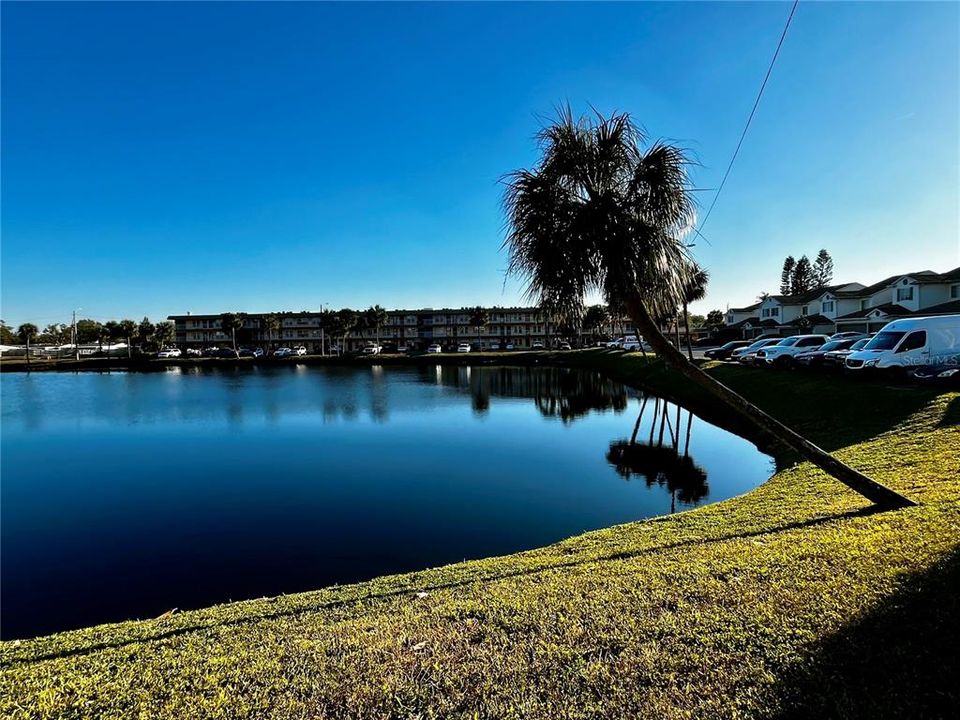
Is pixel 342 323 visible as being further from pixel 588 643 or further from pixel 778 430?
pixel 588 643

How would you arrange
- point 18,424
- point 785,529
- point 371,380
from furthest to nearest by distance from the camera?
point 371,380 → point 18,424 → point 785,529

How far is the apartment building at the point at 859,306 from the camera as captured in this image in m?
48.2

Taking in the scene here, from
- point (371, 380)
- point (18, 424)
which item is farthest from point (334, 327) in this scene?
point (18, 424)

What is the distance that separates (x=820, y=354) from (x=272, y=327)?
366 feet

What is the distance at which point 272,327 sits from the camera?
379 ft

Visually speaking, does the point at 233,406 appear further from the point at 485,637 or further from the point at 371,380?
the point at 485,637

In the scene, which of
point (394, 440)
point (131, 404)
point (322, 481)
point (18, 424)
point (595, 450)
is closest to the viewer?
point (322, 481)

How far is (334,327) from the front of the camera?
109m

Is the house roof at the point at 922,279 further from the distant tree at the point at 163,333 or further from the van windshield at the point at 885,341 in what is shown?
the distant tree at the point at 163,333

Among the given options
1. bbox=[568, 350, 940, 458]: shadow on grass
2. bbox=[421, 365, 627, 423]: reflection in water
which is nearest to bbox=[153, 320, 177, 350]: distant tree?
bbox=[421, 365, 627, 423]: reflection in water

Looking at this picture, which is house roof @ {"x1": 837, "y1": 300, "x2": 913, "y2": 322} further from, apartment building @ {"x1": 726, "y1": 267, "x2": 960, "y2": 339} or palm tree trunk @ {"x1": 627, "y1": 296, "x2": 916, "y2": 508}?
palm tree trunk @ {"x1": 627, "y1": 296, "x2": 916, "y2": 508}

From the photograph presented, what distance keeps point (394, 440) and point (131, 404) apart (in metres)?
28.8

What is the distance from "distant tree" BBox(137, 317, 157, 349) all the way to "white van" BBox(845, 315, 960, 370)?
131 metres

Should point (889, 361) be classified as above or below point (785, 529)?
above
